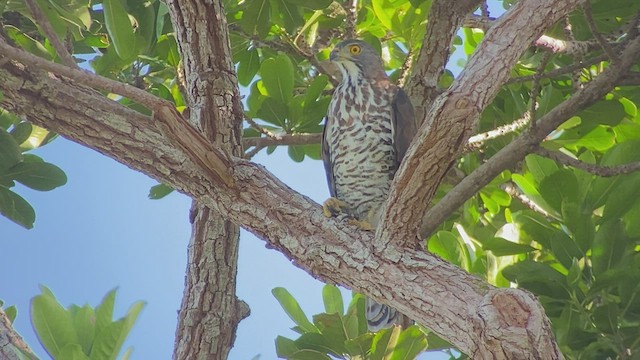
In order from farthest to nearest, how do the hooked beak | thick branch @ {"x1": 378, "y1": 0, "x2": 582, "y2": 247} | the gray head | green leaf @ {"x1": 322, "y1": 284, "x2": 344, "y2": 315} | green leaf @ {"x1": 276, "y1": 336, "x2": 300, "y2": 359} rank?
the hooked beak
the gray head
green leaf @ {"x1": 322, "y1": 284, "x2": 344, "y2": 315}
green leaf @ {"x1": 276, "y1": 336, "x2": 300, "y2": 359}
thick branch @ {"x1": 378, "y1": 0, "x2": 582, "y2": 247}

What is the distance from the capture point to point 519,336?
6.95ft

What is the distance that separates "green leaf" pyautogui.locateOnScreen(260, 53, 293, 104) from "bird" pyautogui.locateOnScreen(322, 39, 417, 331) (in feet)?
0.94

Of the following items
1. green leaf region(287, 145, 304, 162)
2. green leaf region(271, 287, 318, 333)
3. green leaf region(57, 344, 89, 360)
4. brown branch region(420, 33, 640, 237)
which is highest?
green leaf region(287, 145, 304, 162)

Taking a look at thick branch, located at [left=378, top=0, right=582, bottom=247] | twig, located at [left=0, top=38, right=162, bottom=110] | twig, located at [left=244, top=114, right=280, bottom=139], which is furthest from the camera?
twig, located at [left=244, top=114, right=280, bottom=139]

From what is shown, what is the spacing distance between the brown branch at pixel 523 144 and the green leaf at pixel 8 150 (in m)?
1.66

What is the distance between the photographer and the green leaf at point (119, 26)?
10.9 feet

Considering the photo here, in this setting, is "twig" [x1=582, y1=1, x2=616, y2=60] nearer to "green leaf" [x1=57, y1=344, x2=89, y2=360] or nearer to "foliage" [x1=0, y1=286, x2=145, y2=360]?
"foliage" [x1=0, y1=286, x2=145, y2=360]

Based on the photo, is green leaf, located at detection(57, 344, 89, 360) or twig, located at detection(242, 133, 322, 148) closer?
green leaf, located at detection(57, 344, 89, 360)

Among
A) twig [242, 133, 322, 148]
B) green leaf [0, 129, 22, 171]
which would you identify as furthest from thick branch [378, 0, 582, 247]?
green leaf [0, 129, 22, 171]

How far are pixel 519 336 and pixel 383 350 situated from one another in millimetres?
1218

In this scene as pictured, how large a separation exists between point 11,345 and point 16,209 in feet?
3.55

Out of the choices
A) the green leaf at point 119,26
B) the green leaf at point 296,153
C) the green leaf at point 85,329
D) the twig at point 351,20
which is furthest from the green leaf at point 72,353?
the twig at point 351,20

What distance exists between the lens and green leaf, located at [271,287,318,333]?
378 cm

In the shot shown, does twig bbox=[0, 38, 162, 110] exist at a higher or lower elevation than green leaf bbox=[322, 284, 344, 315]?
higher
